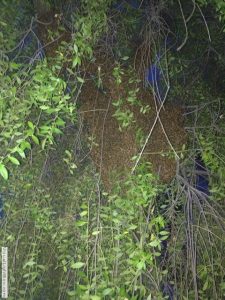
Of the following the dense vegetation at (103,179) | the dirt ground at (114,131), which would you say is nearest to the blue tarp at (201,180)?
the dense vegetation at (103,179)

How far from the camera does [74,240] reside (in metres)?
1.79

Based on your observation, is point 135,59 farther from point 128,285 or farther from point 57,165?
point 128,285

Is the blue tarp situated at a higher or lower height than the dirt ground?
lower

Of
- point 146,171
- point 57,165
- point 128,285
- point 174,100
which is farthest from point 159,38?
point 128,285

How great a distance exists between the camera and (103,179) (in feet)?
5.91

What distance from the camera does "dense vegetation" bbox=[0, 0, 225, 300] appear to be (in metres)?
1.54

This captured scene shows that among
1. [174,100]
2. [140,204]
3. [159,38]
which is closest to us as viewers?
[140,204]

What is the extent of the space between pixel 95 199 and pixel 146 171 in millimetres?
289

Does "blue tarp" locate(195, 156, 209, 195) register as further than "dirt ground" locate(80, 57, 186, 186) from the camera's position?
Yes

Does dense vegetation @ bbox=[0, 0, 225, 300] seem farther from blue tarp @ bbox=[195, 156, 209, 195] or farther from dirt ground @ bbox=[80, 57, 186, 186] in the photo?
blue tarp @ bbox=[195, 156, 209, 195]

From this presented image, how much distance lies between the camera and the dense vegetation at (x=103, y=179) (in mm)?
1535

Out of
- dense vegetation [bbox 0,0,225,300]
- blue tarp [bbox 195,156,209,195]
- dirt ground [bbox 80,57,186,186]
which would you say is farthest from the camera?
blue tarp [bbox 195,156,209,195]

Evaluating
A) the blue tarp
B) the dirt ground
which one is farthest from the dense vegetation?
the blue tarp

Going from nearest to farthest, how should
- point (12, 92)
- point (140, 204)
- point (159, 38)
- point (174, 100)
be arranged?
1. point (12, 92)
2. point (140, 204)
3. point (159, 38)
4. point (174, 100)
